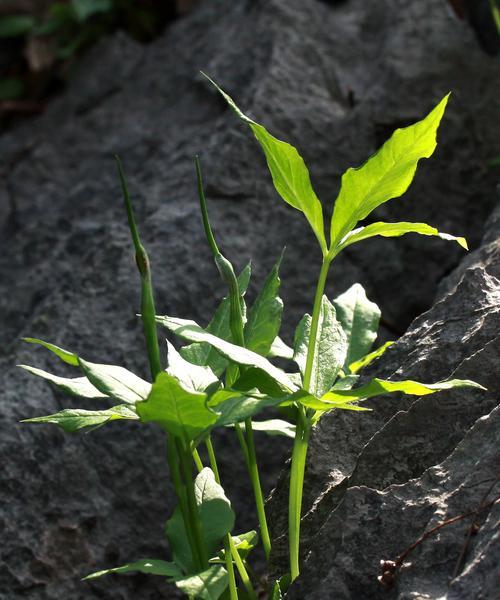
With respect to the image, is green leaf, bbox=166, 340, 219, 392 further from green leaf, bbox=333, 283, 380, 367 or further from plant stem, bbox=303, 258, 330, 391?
green leaf, bbox=333, 283, 380, 367

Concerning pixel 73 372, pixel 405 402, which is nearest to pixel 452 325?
pixel 405 402

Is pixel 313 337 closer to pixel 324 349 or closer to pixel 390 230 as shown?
pixel 324 349

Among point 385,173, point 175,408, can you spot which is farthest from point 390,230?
point 175,408

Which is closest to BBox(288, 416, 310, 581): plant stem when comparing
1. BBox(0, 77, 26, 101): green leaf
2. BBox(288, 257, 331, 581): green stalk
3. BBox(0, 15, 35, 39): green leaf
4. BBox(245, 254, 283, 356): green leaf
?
BBox(288, 257, 331, 581): green stalk

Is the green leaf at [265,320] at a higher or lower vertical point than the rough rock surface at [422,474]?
higher

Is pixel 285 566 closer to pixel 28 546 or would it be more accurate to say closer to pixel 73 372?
pixel 28 546

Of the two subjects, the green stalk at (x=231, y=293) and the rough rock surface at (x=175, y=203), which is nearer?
the green stalk at (x=231, y=293)

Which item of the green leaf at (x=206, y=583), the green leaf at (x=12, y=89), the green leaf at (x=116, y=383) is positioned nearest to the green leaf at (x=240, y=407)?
the green leaf at (x=116, y=383)

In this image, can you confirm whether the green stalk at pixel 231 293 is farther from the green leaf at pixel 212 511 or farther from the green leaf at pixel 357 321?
the green leaf at pixel 357 321
